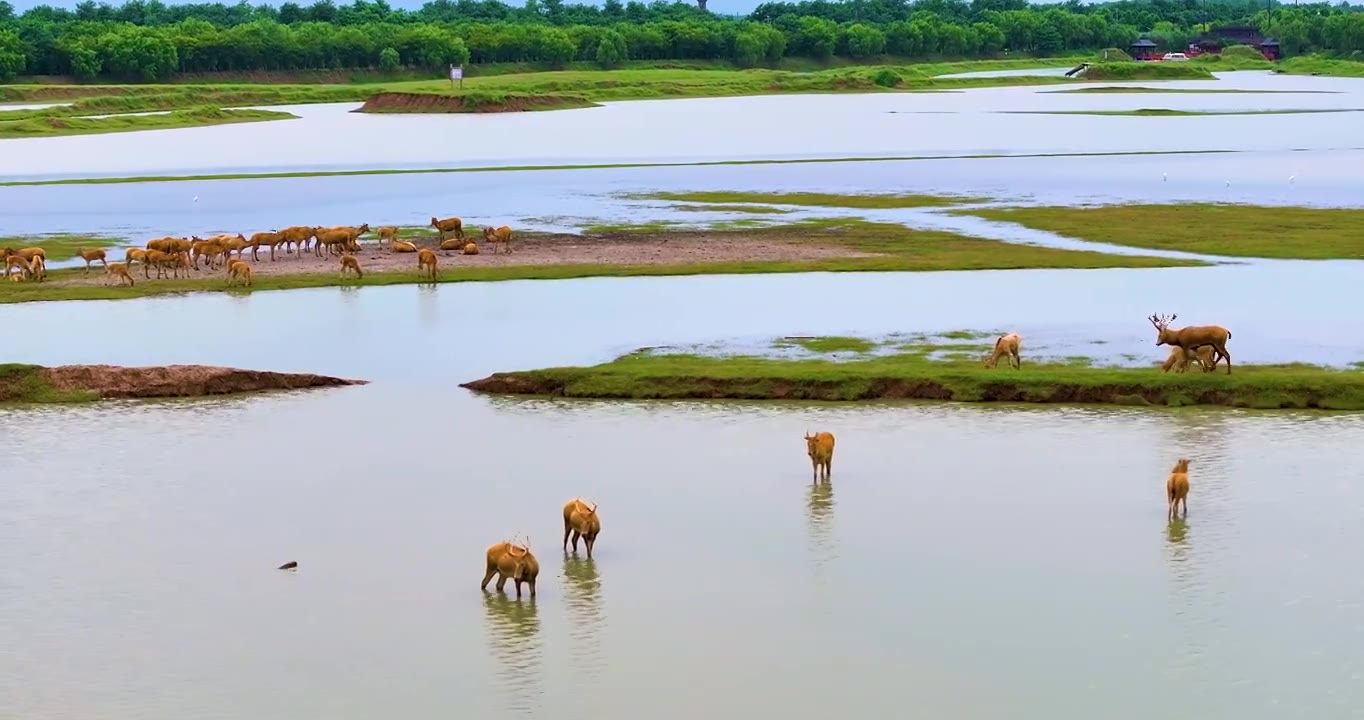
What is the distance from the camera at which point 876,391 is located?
2752cm

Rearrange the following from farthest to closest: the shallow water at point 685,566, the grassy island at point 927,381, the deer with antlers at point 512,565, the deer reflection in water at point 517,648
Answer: the grassy island at point 927,381 < the deer with antlers at point 512,565 < the shallow water at point 685,566 < the deer reflection in water at point 517,648

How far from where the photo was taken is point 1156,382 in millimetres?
26812

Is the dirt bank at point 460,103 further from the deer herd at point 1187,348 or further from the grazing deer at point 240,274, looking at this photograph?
the deer herd at point 1187,348

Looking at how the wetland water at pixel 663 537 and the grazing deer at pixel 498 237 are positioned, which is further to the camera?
the grazing deer at pixel 498 237

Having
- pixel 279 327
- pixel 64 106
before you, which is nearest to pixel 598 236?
pixel 279 327

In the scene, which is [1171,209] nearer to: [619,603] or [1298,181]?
[1298,181]

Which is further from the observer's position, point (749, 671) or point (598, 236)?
point (598, 236)

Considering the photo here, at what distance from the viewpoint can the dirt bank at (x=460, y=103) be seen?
393 feet

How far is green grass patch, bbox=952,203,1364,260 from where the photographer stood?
4259 centimetres

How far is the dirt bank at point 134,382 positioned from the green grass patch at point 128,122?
71.5 metres

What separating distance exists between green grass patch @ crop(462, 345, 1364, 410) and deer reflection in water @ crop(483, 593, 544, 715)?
403 inches

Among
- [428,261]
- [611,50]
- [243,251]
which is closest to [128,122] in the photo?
[611,50]

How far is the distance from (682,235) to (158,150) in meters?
51.7

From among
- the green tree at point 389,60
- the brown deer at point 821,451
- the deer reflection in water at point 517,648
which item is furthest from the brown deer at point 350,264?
the green tree at point 389,60
